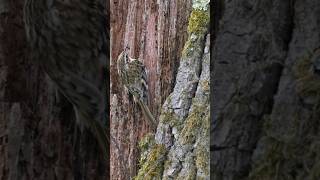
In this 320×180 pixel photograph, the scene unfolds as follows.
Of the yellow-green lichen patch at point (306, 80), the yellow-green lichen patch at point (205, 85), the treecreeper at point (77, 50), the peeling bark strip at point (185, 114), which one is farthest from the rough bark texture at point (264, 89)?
the yellow-green lichen patch at point (205, 85)

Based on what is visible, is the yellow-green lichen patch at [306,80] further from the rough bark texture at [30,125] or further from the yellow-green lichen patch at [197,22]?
the yellow-green lichen patch at [197,22]

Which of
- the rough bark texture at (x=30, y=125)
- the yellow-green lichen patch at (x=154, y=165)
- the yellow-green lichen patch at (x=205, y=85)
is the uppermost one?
the yellow-green lichen patch at (x=205, y=85)

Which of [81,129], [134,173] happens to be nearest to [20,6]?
[81,129]

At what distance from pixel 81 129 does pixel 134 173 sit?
4028 millimetres

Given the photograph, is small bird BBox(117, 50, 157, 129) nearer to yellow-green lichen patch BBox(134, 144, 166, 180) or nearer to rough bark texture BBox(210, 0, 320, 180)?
yellow-green lichen patch BBox(134, 144, 166, 180)

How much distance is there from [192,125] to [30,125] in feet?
11.9

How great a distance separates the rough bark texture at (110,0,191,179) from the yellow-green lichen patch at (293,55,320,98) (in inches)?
158

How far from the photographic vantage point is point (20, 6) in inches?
31.0

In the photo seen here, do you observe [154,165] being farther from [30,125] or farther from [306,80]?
[306,80]

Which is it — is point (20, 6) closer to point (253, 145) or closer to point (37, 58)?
point (37, 58)

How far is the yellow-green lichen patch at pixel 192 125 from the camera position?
4.35 meters

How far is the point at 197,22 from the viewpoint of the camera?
4.48 m

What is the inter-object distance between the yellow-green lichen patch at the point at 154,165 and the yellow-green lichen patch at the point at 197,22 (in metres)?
0.94

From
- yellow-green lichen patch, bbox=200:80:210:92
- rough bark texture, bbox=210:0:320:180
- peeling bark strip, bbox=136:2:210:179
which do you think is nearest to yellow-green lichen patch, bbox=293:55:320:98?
rough bark texture, bbox=210:0:320:180
